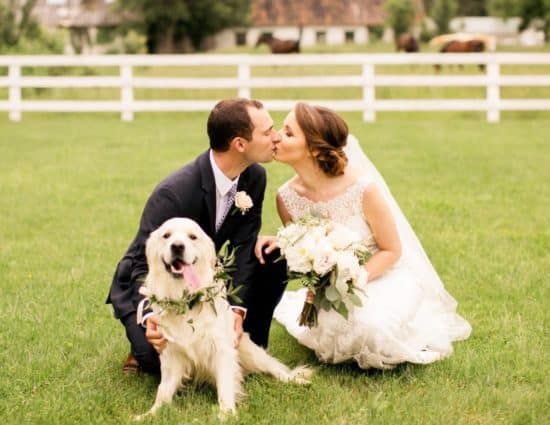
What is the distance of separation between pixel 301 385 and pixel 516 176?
7.42m

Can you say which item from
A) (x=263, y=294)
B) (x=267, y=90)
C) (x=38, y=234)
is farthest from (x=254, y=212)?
(x=267, y=90)

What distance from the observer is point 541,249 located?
25.8 feet

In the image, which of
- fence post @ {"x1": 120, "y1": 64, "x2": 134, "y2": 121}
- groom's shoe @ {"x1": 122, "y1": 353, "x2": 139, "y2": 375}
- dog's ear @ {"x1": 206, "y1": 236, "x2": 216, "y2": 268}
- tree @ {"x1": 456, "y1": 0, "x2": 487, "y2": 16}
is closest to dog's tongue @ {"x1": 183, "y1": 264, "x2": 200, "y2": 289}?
dog's ear @ {"x1": 206, "y1": 236, "x2": 216, "y2": 268}

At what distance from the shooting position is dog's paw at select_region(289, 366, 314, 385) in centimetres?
485

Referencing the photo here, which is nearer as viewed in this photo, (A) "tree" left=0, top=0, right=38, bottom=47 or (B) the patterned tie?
(B) the patterned tie

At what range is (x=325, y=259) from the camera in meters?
4.65

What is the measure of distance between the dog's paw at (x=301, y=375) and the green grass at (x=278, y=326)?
0.23 feet

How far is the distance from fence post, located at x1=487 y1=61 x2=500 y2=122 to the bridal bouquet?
45.7 ft

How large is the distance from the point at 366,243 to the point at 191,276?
1.34 meters

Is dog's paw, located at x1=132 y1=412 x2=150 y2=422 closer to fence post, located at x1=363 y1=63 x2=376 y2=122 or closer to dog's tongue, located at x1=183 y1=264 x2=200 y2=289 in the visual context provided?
dog's tongue, located at x1=183 y1=264 x2=200 y2=289

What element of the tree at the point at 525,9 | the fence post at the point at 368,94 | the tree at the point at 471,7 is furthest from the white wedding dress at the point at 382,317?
→ the tree at the point at 471,7

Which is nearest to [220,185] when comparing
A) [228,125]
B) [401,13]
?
[228,125]

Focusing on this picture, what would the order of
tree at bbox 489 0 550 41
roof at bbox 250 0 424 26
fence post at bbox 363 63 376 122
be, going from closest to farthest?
1. fence post at bbox 363 63 376 122
2. tree at bbox 489 0 550 41
3. roof at bbox 250 0 424 26

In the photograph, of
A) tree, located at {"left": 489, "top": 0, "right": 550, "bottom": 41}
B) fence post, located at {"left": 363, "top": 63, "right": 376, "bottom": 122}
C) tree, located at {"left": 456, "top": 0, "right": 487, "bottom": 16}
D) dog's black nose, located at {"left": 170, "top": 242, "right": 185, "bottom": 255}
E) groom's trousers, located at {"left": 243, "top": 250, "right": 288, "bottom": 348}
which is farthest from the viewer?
tree, located at {"left": 456, "top": 0, "right": 487, "bottom": 16}
